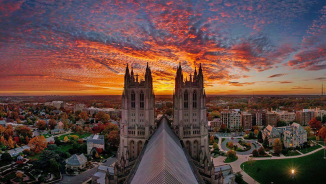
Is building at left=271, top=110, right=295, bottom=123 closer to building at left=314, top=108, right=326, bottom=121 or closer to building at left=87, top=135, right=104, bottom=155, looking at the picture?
building at left=314, top=108, right=326, bottom=121

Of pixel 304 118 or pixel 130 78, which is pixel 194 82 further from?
pixel 304 118

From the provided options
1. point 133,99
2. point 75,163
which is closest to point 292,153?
point 133,99

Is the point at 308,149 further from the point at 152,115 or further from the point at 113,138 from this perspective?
the point at 113,138

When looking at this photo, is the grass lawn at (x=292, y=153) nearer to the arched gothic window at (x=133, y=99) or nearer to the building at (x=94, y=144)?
the arched gothic window at (x=133, y=99)

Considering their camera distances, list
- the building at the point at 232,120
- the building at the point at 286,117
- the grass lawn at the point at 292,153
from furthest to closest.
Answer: the building at the point at 286,117 < the building at the point at 232,120 < the grass lawn at the point at 292,153

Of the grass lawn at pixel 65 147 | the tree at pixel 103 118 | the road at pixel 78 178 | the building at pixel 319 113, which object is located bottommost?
the road at pixel 78 178

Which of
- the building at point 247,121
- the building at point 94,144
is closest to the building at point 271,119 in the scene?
the building at point 247,121

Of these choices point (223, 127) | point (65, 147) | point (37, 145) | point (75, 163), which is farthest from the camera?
point (223, 127)
